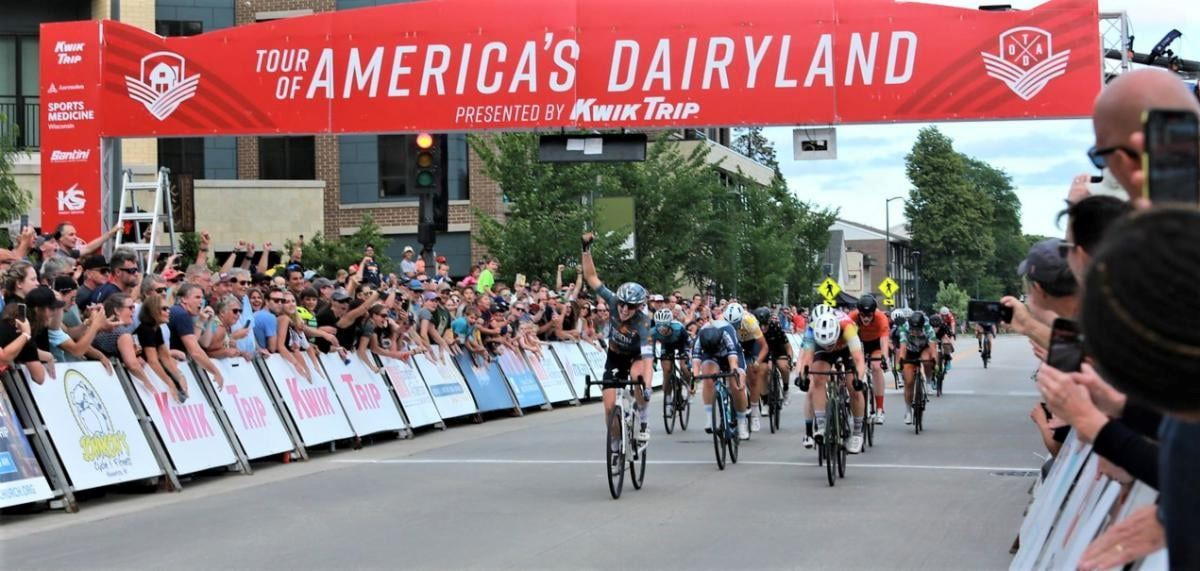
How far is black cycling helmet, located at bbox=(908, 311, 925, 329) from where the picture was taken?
2238 cm

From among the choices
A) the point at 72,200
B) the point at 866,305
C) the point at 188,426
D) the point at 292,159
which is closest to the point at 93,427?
the point at 188,426

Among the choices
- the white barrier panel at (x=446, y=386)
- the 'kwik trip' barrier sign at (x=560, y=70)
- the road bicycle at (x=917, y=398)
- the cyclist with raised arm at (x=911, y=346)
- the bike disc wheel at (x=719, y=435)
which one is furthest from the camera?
the white barrier panel at (x=446, y=386)

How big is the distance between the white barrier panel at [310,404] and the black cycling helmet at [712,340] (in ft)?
14.4

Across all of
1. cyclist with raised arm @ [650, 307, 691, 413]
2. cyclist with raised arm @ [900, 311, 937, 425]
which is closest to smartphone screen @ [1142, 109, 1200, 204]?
cyclist with raised arm @ [650, 307, 691, 413]

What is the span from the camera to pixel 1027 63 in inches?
774

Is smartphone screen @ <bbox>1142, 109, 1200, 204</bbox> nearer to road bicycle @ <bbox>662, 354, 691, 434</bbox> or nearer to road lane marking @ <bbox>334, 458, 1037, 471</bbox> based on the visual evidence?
road lane marking @ <bbox>334, 458, 1037, 471</bbox>

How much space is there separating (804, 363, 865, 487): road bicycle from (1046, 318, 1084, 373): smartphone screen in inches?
358

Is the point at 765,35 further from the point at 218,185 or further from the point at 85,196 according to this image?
the point at 218,185

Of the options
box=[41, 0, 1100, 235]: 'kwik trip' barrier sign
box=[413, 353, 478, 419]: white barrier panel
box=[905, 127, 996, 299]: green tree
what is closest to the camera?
box=[41, 0, 1100, 235]: 'kwik trip' barrier sign

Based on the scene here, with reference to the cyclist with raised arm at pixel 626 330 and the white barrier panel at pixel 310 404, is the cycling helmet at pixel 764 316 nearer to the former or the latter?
the white barrier panel at pixel 310 404

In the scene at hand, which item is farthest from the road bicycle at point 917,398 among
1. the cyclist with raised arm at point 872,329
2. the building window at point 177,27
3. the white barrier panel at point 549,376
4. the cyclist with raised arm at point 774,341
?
the building window at point 177,27

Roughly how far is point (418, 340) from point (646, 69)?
4933 mm

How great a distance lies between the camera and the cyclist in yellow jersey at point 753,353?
805 inches

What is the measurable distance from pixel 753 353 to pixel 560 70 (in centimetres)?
460
